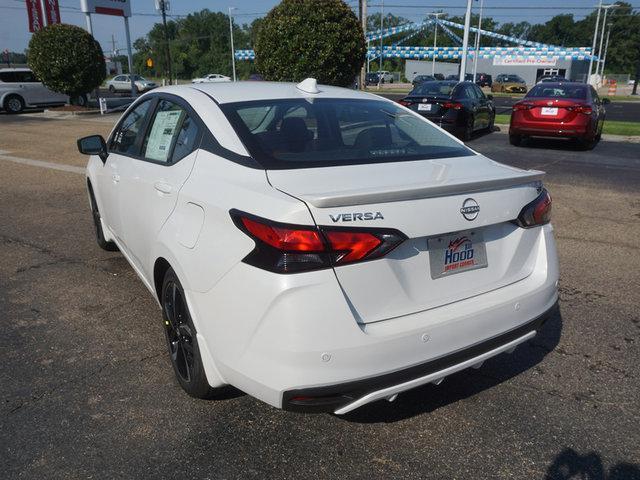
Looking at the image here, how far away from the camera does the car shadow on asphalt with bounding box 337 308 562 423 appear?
2.71 metres

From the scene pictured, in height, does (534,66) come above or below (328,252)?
above

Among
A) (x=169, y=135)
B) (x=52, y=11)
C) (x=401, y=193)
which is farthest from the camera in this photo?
(x=52, y=11)

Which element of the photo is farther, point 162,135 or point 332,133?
point 162,135

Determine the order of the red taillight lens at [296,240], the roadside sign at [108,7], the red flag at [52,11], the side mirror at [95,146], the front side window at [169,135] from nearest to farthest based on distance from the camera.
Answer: the red taillight lens at [296,240]
the front side window at [169,135]
the side mirror at [95,146]
the roadside sign at [108,7]
the red flag at [52,11]

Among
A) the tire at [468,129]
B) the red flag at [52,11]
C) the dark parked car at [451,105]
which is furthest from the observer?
the red flag at [52,11]

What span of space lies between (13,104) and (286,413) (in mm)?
26501

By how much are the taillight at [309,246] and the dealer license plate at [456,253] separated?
11.2 inches

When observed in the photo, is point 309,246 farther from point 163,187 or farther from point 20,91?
point 20,91

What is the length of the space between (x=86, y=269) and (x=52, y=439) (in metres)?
2.53

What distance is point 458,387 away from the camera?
9.66 feet

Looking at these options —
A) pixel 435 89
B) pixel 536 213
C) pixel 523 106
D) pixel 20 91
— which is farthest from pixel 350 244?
pixel 20 91

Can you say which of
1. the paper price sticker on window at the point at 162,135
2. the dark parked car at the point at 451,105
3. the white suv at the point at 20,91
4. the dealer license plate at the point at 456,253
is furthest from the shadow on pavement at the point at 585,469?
the white suv at the point at 20,91

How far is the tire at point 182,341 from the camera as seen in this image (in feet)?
8.41

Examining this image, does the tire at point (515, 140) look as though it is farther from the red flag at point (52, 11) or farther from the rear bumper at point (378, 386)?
the red flag at point (52, 11)
